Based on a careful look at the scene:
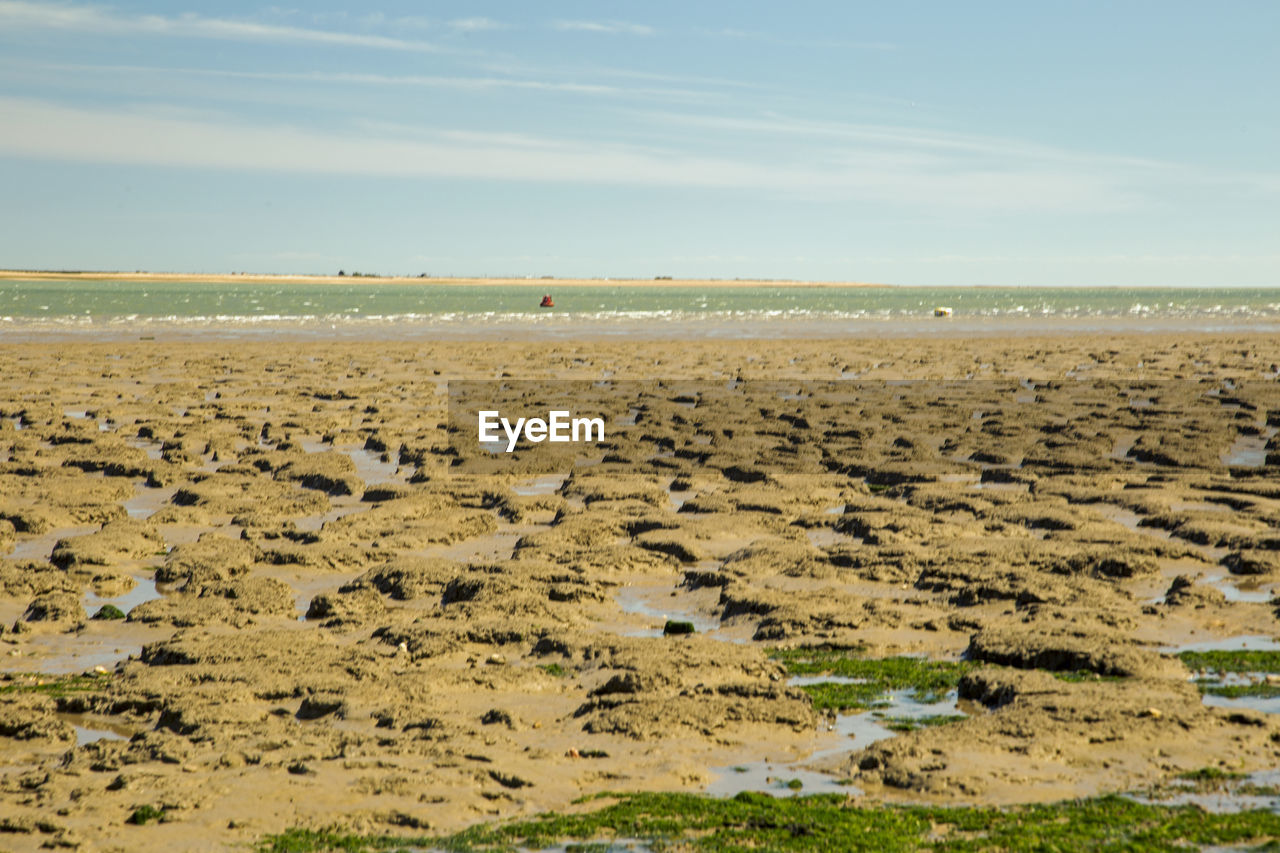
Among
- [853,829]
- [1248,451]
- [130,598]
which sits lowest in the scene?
[130,598]

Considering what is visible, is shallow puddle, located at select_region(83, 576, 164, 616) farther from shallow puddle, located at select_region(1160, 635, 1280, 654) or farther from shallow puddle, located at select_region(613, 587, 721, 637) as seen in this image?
shallow puddle, located at select_region(1160, 635, 1280, 654)

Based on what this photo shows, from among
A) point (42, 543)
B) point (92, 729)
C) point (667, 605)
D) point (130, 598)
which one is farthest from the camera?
point (42, 543)

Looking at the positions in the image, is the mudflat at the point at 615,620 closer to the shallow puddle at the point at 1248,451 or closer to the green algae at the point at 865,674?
the green algae at the point at 865,674

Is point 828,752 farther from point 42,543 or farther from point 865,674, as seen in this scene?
point 42,543

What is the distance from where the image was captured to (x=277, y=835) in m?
4.50

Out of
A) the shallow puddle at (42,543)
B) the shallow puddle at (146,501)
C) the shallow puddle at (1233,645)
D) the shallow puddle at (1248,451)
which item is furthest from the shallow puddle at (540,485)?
the shallow puddle at (1248,451)

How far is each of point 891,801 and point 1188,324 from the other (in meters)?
57.2

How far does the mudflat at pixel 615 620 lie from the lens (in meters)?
5.07

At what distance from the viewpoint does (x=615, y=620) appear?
772 centimetres

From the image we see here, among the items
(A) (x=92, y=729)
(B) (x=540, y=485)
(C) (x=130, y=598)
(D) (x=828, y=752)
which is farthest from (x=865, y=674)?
(B) (x=540, y=485)

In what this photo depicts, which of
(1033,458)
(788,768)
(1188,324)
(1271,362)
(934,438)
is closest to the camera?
(788,768)

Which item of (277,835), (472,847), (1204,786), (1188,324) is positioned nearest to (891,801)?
(1204,786)

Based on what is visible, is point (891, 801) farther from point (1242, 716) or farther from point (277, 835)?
point (277, 835)

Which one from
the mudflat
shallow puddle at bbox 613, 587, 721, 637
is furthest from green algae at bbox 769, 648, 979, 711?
shallow puddle at bbox 613, 587, 721, 637
